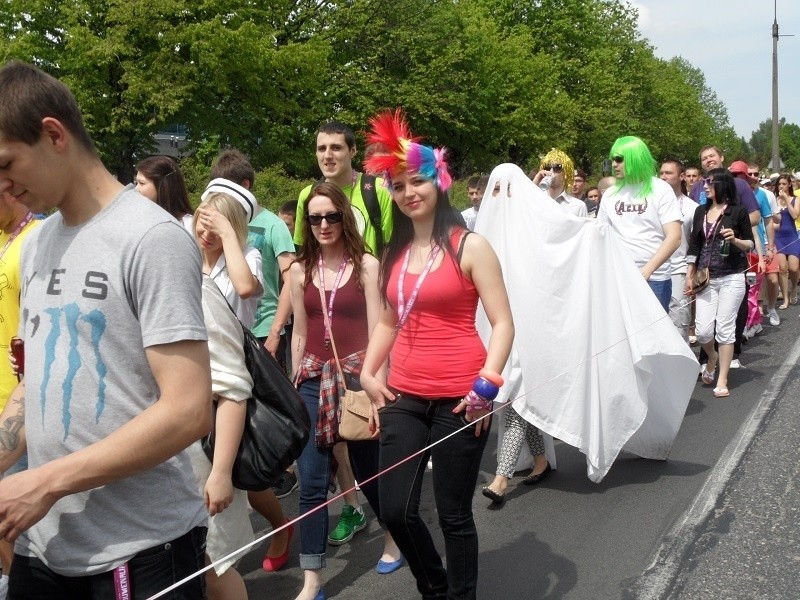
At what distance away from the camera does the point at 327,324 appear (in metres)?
4.25

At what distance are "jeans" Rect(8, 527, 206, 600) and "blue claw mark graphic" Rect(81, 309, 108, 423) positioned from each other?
35cm

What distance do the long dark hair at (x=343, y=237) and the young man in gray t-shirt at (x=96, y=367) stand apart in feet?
Answer: 7.32

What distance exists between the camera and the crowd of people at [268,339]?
191 cm

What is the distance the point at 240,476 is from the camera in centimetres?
301

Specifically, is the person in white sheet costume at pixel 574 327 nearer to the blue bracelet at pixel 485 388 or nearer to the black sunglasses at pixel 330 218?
the black sunglasses at pixel 330 218

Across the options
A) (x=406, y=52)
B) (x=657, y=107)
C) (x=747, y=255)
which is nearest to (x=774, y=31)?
(x=406, y=52)

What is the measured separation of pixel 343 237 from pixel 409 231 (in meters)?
0.63

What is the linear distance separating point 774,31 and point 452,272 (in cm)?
3325

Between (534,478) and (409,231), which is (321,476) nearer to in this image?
(409,231)

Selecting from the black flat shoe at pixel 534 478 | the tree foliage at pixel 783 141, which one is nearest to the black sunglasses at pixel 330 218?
the black flat shoe at pixel 534 478

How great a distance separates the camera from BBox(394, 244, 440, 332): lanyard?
11.8 ft

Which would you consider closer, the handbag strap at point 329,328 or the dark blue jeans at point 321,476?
the dark blue jeans at point 321,476

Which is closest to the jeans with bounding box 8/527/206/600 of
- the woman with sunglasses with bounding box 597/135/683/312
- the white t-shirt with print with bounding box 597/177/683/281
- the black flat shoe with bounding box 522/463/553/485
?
the black flat shoe with bounding box 522/463/553/485

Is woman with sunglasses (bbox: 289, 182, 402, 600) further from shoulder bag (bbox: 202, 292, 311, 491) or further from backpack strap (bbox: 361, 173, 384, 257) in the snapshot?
shoulder bag (bbox: 202, 292, 311, 491)
